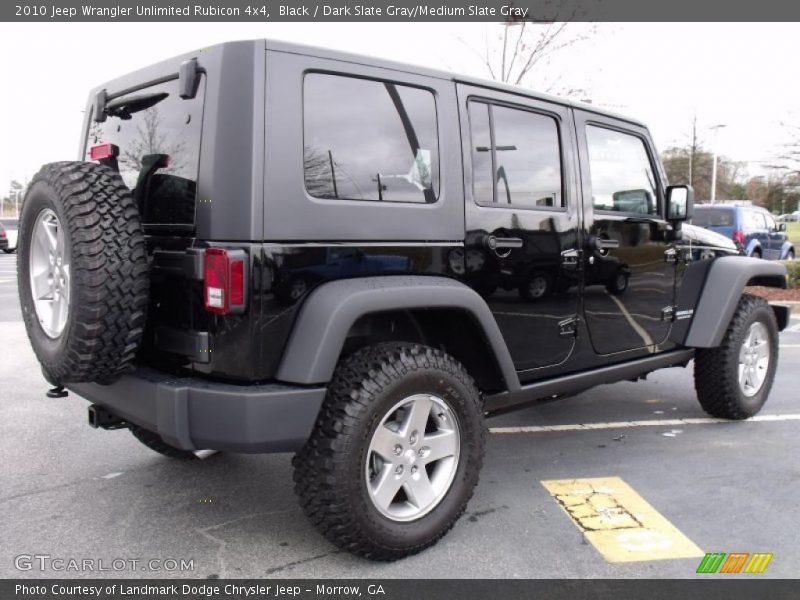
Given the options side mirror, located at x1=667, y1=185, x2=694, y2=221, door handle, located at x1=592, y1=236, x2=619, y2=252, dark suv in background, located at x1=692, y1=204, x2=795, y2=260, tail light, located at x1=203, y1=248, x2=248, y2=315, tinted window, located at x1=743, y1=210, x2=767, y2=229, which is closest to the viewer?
tail light, located at x1=203, y1=248, x2=248, y2=315

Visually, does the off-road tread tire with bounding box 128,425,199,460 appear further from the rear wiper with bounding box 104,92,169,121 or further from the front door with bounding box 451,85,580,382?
the front door with bounding box 451,85,580,382

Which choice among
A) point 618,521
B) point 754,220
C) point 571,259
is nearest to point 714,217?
point 754,220

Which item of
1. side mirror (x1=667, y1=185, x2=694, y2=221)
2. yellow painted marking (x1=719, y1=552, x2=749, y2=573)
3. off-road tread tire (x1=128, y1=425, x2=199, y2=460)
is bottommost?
yellow painted marking (x1=719, y1=552, x2=749, y2=573)

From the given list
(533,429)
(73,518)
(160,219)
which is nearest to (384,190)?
(160,219)

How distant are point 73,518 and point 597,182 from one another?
3.22 metres

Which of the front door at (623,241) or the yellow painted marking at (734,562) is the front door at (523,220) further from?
the yellow painted marking at (734,562)

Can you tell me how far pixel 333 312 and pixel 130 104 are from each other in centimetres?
146

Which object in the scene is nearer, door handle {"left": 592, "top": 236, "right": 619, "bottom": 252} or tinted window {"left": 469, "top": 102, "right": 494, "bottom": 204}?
tinted window {"left": 469, "top": 102, "right": 494, "bottom": 204}

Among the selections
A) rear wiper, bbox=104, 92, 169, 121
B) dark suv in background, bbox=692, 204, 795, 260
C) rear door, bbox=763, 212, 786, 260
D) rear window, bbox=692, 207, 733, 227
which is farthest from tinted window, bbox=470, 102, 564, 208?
rear door, bbox=763, 212, 786, 260

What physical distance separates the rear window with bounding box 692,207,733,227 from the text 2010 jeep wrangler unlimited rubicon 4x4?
530 inches

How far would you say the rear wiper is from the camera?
2.84 metres

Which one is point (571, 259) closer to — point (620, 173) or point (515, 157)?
point (515, 157)

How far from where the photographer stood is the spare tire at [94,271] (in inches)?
92.4

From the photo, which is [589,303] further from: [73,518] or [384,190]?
[73,518]
